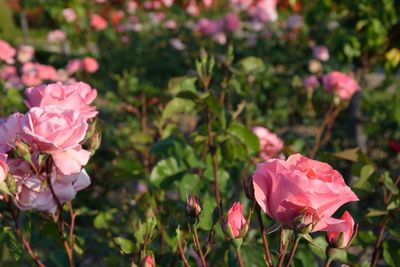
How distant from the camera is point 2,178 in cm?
94

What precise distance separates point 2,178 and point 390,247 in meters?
0.91

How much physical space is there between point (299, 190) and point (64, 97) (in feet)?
1.71

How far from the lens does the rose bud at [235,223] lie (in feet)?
2.80

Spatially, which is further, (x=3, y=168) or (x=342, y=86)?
(x=342, y=86)

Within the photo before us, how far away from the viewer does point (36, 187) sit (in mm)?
1025

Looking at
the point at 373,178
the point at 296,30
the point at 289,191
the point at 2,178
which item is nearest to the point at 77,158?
the point at 2,178

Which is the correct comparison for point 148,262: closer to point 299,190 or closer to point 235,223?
point 235,223

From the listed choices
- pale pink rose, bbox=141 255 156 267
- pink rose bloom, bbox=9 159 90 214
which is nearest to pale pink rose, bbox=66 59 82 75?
pink rose bloom, bbox=9 159 90 214

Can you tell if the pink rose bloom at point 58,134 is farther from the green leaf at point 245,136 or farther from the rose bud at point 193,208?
the green leaf at point 245,136

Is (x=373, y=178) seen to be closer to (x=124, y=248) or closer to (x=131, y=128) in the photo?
(x=124, y=248)

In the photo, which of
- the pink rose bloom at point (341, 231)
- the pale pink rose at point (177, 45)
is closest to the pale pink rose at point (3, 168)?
the pink rose bloom at point (341, 231)

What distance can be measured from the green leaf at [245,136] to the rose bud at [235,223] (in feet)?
2.35

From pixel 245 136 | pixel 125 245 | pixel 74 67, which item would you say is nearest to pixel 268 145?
pixel 245 136

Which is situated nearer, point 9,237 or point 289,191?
point 289,191
